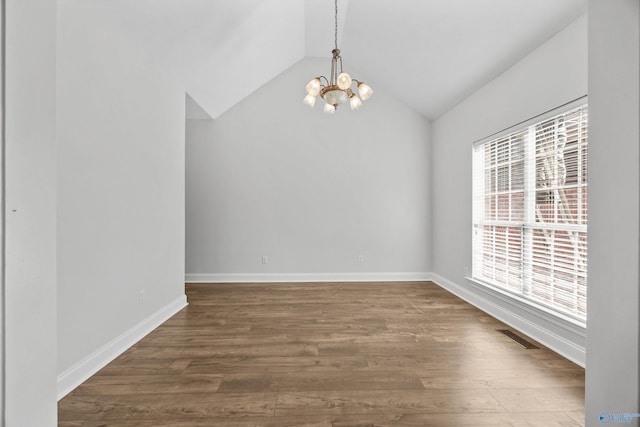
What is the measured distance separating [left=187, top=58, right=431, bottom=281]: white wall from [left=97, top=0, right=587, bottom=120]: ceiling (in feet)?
1.23

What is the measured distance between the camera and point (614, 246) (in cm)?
96

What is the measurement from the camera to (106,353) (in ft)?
7.27

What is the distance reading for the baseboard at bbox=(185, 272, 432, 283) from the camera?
481 centimetres

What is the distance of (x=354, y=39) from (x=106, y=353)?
432 cm

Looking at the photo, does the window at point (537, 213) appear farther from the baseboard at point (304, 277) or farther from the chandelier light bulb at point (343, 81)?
the chandelier light bulb at point (343, 81)

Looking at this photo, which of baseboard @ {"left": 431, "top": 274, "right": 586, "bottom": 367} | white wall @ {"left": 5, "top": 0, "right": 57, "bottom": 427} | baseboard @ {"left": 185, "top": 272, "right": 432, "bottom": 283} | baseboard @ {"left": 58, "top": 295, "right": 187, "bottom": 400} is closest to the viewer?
white wall @ {"left": 5, "top": 0, "right": 57, "bottom": 427}

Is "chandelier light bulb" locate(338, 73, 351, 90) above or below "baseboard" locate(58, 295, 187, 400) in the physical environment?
above

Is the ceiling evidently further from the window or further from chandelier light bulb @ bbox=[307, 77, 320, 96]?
chandelier light bulb @ bbox=[307, 77, 320, 96]

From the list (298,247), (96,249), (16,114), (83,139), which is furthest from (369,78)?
(16,114)

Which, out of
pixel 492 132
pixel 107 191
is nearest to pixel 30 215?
pixel 107 191

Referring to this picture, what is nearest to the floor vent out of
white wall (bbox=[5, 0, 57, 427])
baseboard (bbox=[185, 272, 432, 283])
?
baseboard (bbox=[185, 272, 432, 283])

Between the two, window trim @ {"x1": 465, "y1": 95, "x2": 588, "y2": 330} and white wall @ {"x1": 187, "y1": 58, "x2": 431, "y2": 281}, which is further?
white wall @ {"x1": 187, "y1": 58, "x2": 431, "y2": 281}

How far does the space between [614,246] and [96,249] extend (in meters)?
2.82

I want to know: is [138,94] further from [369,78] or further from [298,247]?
[369,78]
